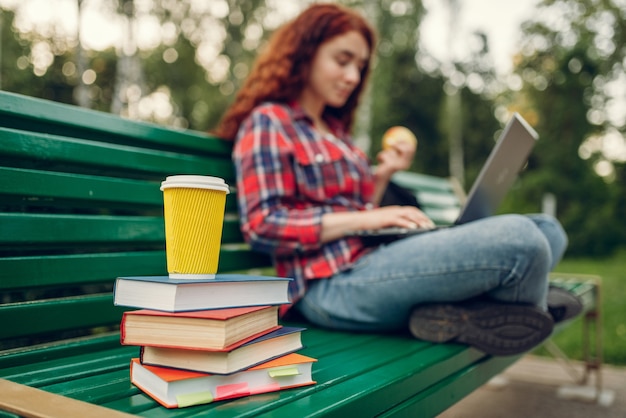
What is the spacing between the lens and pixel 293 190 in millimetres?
2006

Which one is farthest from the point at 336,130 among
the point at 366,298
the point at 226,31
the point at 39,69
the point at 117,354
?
the point at 39,69

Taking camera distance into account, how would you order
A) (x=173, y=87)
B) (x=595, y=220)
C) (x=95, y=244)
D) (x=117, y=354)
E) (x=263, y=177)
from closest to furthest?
1. (x=117, y=354)
2. (x=95, y=244)
3. (x=263, y=177)
4. (x=595, y=220)
5. (x=173, y=87)

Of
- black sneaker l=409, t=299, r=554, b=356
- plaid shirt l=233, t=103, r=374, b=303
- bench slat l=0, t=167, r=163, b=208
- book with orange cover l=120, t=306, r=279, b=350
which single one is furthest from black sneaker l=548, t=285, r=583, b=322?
bench slat l=0, t=167, r=163, b=208

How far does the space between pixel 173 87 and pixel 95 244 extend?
52.6 feet

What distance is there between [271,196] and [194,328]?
0.95 meters

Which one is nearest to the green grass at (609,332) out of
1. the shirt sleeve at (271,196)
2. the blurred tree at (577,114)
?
the shirt sleeve at (271,196)

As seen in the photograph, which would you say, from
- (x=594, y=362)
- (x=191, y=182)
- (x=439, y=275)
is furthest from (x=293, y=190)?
(x=594, y=362)

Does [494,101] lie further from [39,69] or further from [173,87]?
[39,69]

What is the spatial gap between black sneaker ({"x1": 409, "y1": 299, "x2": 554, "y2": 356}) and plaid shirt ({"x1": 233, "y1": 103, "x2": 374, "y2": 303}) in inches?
13.5

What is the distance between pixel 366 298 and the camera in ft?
5.87

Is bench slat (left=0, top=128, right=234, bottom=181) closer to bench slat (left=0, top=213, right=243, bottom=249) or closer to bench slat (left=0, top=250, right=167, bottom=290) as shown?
bench slat (left=0, top=213, right=243, bottom=249)

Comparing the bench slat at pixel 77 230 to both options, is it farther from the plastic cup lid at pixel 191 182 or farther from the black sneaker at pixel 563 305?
the black sneaker at pixel 563 305

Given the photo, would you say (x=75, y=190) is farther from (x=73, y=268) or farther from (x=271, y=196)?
(x=271, y=196)

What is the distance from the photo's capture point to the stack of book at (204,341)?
39.3 inches
